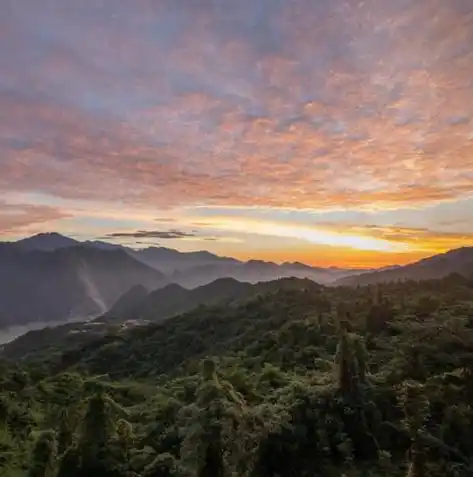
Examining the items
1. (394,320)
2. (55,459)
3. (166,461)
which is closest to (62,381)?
(55,459)

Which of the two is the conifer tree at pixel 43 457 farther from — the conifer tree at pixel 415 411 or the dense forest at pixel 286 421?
the conifer tree at pixel 415 411

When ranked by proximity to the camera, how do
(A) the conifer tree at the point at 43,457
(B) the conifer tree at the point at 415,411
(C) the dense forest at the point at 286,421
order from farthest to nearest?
(B) the conifer tree at the point at 415,411
(A) the conifer tree at the point at 43,457
(C) the dense forest at the point at 286,421

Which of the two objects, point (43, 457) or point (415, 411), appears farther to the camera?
point (415, 411)

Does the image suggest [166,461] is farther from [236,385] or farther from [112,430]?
[236,385]

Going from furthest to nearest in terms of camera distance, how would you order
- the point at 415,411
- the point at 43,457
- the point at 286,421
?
the point at 415,411, the point at 286,421, the point at 43,457

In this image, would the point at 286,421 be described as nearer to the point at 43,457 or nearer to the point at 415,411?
the point at 415,411

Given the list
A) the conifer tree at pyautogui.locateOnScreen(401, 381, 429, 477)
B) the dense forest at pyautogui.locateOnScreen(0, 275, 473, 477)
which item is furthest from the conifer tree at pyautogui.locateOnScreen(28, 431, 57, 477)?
the conifer tree at pyautogui.locateOnScreen(401, 381, 429, 477)

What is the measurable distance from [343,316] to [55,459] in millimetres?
37117

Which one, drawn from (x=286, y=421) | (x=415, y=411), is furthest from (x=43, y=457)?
(x=415, y=411)

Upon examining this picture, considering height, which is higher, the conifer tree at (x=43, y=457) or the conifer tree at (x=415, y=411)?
the conifer tree at (x=415, y=411)

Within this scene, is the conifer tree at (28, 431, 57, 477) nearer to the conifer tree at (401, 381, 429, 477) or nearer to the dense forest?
the dense forest

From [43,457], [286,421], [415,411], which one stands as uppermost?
[415,411]

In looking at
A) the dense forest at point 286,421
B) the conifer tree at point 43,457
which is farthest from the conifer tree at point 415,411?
the conifer tree at point 43,457

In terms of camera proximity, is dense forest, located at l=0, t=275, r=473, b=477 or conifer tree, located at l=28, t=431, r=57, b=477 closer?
dense forest, located at l=0, t=275, r=473, b=477
